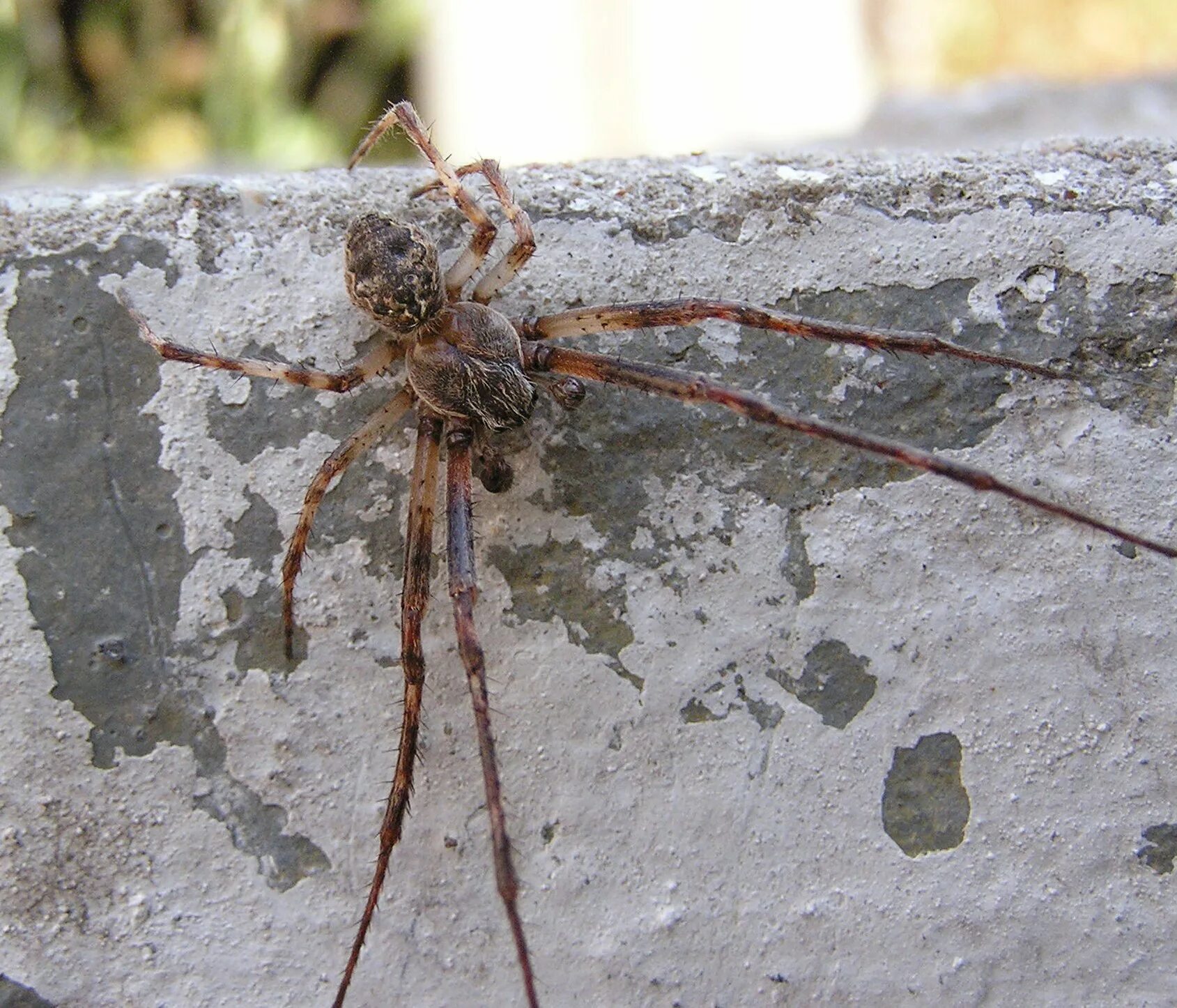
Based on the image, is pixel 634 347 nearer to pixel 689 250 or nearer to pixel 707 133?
pixel 689 250

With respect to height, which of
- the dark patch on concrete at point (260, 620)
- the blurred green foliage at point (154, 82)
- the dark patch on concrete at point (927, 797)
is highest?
the blurred green foliage at point (154, 82)

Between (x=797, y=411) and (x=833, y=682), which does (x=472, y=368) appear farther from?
(x=833, y=682)

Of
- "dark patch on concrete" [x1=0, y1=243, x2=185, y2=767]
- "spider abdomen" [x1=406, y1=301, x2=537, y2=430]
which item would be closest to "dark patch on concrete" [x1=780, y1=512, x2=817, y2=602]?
"spider abdomen" [x1=406, y1=301, x2=537, y2=430]

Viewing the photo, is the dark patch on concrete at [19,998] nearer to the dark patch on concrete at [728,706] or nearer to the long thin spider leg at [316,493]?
the long thin spider leg at [316,493]

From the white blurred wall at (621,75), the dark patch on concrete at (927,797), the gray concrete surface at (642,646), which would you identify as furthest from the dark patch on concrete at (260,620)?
the white blurred wall at (621,75)

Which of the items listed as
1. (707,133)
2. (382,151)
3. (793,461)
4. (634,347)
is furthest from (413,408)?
(707,133)

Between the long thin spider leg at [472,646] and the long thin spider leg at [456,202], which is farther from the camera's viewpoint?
the long thin spider leg at [456,202]

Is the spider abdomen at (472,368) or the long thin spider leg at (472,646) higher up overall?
the spider abdomen at (472,368)
